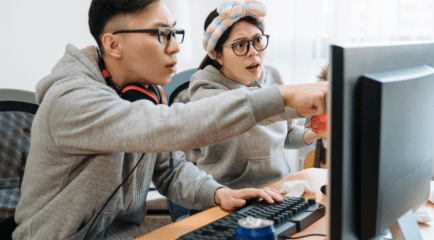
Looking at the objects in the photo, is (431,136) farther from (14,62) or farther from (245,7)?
(14,62)

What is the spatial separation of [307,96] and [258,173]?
828mm

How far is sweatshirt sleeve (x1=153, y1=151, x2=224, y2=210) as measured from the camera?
113 cm

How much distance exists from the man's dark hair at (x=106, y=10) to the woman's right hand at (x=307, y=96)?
50 cm

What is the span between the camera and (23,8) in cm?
221

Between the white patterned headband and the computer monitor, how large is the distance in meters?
0.89

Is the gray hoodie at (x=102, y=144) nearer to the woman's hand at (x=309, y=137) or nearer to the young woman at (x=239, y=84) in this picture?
the young woman at (x=239, y=84)

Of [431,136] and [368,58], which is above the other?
[368,58]

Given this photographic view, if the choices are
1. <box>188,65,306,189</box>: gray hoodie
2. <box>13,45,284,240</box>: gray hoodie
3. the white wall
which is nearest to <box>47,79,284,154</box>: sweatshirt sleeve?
<box>13,45,284,240</box>: gray hoodie

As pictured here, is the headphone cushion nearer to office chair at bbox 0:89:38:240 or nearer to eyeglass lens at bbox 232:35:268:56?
office chair at bbox 0:89:38:240

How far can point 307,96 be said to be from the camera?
0.71 metres

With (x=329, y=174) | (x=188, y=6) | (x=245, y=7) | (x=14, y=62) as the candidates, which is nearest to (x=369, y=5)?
(x=245, y=7)

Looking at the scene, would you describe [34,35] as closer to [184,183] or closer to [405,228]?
[184,183]

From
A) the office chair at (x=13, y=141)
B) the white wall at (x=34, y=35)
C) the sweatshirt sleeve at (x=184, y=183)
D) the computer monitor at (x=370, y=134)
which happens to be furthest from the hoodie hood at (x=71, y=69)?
the white wall at (x=34, y=35)

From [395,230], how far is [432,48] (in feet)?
1.22
